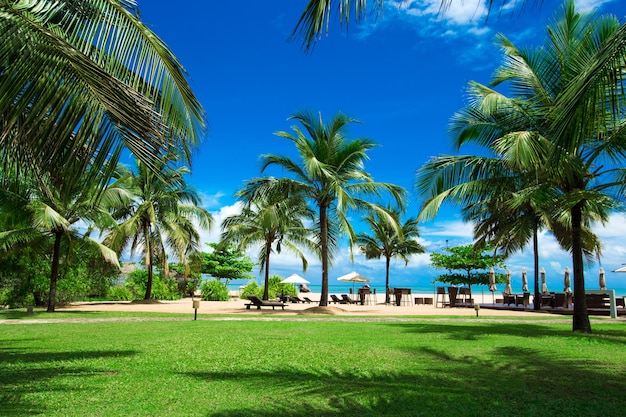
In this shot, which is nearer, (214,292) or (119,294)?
(119,294)

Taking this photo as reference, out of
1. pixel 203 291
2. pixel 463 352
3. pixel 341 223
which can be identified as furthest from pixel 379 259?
pixel 463 352

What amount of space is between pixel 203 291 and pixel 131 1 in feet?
87.0

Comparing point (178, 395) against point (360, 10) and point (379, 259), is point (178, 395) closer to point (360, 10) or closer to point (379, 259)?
point (360, 10)

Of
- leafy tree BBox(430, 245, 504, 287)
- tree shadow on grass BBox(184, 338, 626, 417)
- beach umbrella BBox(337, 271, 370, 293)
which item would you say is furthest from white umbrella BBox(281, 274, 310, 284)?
tree shadow on grass BBox(184, 338, 626, 417)

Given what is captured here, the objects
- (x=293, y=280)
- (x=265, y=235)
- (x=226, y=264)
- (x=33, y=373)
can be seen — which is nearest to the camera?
(x=33, y=373)

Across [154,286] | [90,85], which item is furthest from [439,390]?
[154,286]

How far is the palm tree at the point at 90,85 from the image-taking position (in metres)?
4.51

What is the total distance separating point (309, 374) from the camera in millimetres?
6473

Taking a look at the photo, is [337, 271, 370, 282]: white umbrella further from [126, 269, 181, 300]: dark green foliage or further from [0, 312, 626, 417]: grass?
[0, 312, 626, 417]: grass

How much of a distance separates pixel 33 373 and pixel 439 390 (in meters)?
5.25

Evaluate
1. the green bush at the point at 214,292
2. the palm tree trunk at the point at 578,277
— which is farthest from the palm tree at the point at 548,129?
the green bush at the point at 214,292

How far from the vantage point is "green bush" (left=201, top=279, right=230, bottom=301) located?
30.0 metres

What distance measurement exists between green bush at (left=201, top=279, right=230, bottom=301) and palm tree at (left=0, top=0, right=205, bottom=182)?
83.7 ft

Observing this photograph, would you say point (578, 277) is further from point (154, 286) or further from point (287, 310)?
point (154, 286)
